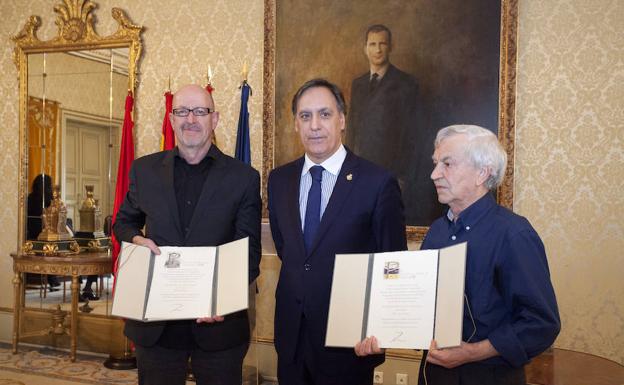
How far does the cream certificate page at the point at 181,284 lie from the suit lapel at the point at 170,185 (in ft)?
0.51

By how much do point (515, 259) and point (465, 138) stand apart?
38 cm

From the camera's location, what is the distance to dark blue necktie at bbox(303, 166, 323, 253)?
6.62 ft

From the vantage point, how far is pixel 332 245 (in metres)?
1.96

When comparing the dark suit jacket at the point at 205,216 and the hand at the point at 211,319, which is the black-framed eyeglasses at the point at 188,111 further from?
the hand at the point at 211,319

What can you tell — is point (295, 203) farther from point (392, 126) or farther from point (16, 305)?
point (16, 305)

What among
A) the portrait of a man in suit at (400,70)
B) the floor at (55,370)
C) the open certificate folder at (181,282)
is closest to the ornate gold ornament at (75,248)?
the floor at (55,370)

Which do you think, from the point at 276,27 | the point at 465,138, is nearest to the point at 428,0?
the point at 276,27

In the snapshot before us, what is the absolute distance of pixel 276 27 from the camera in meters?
4.41

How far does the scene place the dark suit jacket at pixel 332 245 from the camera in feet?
6.39

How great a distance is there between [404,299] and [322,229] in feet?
1.65

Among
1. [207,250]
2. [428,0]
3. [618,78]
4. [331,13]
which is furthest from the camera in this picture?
[331,13]

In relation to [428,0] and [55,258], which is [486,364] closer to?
[428,0]

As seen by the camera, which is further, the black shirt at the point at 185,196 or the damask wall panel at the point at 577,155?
the damask wall panel at the point at 577,155

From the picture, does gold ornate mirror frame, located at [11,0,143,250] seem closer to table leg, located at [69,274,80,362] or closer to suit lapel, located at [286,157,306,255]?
table leg, located at [69,274,80,362]
